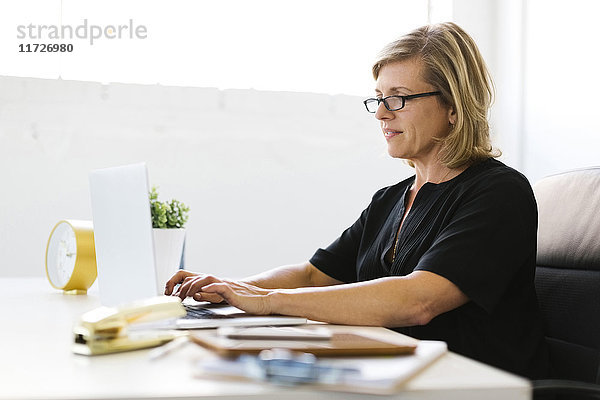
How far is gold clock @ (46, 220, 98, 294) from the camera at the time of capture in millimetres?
1821

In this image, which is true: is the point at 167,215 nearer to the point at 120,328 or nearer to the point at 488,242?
the point at 488,242

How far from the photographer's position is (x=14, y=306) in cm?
147

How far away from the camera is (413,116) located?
5.76ft

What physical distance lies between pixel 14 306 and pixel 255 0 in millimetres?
2133

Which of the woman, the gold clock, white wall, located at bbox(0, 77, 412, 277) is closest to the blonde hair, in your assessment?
the woman

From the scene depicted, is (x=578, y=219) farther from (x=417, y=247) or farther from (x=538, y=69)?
(x=538, y=69)

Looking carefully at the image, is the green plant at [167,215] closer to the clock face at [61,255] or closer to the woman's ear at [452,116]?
the clock face at [61,255]

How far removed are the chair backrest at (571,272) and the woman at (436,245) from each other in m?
0.05

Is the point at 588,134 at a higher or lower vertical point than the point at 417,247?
higher

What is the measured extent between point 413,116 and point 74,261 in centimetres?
95

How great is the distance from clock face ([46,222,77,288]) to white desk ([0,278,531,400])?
90 cm

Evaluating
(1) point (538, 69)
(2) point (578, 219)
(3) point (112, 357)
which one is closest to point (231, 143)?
(1) point (538, 69)

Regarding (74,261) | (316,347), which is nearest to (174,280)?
(74,261)

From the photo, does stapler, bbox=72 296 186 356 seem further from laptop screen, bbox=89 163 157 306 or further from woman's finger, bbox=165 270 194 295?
woman's finger, bbox=165 270 194 295
